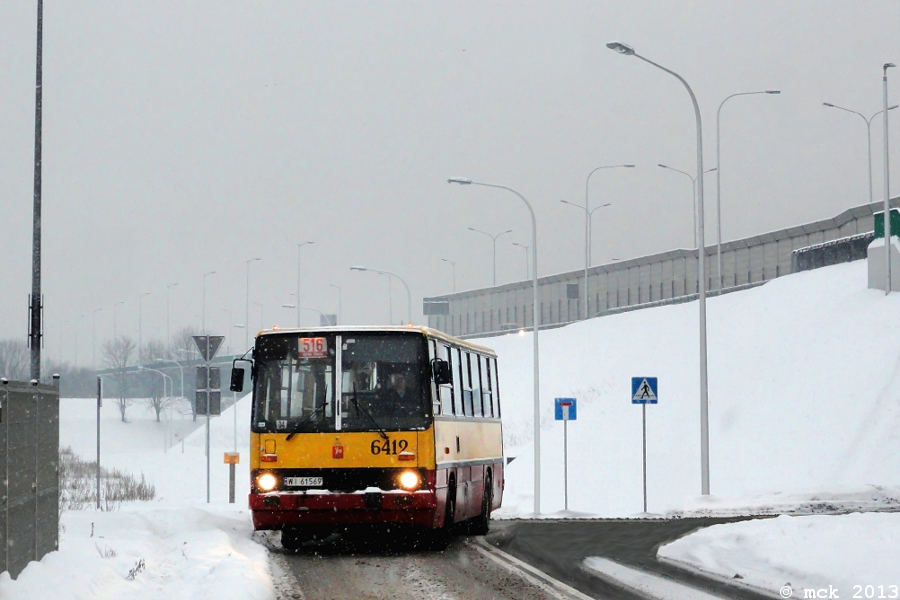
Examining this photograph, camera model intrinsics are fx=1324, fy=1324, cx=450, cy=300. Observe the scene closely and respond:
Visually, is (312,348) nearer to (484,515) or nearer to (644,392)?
(484,515)

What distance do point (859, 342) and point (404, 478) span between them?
27.2 meters

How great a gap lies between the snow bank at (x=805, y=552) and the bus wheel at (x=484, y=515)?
4.69 m

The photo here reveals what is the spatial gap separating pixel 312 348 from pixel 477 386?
4.91 meters

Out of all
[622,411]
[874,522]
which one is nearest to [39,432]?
[874,522]

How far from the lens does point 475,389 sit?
20734 millimetres

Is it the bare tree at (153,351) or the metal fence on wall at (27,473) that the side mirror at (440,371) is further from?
the bare tree at (153,351)

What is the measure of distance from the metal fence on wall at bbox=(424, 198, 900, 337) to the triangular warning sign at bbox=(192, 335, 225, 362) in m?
30.7

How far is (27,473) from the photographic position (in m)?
10.8

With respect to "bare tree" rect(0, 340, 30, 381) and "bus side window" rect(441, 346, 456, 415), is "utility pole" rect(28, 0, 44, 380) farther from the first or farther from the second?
"bare tree" rect(0, 340, 30, 381)

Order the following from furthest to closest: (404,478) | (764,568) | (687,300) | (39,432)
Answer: (687,300)
(404,478)
(764,568)
(39,432)

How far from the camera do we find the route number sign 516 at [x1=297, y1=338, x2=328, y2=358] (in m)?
16.6

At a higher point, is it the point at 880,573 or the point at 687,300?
the point at 687,300

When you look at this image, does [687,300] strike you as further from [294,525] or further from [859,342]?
[294,525]

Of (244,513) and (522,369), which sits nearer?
(244,513)
